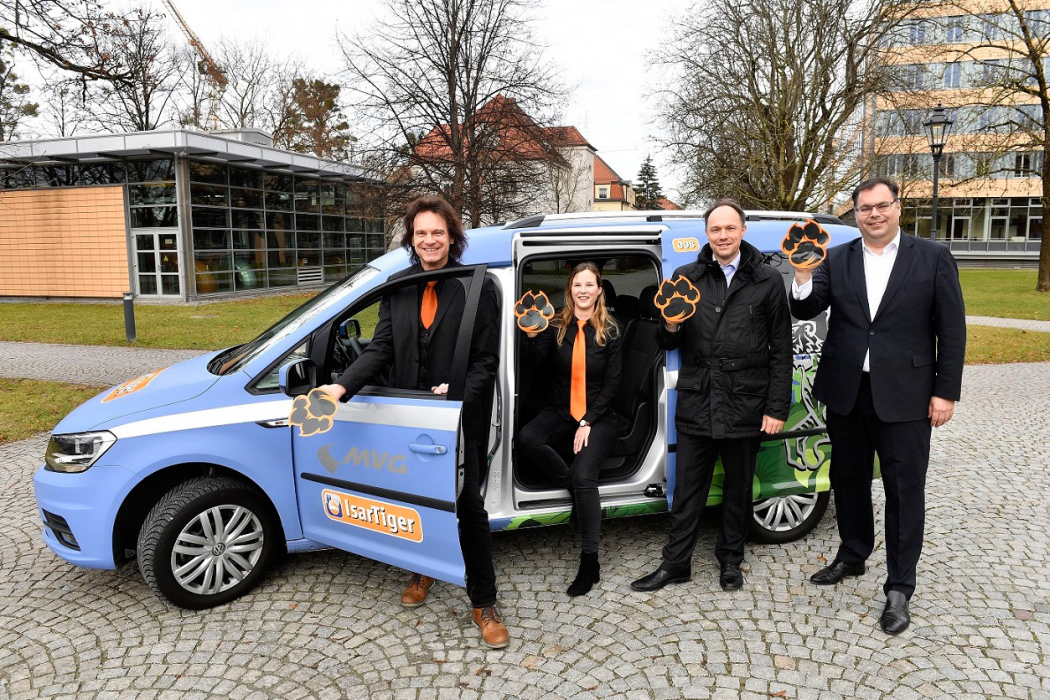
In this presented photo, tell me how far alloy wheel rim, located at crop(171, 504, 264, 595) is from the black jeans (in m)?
1.44

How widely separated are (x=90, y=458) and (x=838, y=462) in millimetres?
3723

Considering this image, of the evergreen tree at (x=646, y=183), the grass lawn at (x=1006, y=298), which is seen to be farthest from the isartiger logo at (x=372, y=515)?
the evergreen tree at (x=646, y=183)

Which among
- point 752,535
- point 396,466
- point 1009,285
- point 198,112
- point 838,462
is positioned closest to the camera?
point 396,466

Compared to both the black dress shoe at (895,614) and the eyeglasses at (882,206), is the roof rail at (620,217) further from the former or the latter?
the black dress shoe at (895,614)

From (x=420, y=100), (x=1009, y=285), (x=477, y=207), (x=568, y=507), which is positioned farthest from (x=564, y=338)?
(x=1009, y=285)

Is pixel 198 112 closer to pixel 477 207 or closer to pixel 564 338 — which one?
pixel 477 207

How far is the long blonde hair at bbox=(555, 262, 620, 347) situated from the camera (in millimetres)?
3766

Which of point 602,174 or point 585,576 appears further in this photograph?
point 602,174

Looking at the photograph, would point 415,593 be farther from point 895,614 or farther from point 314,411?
point 895,614

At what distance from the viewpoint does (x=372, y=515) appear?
322cm

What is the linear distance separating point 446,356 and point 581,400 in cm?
94

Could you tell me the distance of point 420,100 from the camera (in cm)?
1952

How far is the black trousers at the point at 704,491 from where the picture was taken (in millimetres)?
3613

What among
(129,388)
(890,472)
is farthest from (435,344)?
(890,472)
